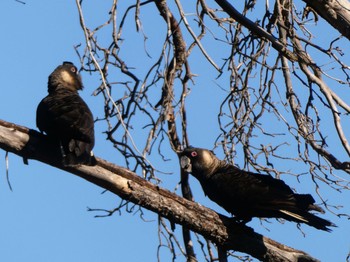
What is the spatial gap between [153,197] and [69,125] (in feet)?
2.53

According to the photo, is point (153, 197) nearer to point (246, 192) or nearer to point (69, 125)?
point (69, 125)

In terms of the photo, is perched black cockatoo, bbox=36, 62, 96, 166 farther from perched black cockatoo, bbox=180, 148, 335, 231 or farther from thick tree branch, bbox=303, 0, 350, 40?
thick tree branch, bbox=303, 0, 350, 40

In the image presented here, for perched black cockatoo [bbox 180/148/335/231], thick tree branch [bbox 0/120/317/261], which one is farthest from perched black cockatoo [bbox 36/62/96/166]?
perched black cockatoo [bbox 180/148/335/231]

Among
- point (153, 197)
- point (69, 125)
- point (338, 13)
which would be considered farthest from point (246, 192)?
point (338, 13)

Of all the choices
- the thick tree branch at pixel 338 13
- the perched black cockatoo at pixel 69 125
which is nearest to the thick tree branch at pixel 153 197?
the perched black cockatoo at pixel 69 125

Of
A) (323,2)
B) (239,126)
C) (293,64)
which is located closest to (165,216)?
(239,126)

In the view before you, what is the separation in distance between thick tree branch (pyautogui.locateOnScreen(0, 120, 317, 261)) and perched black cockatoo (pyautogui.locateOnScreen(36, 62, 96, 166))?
88mm

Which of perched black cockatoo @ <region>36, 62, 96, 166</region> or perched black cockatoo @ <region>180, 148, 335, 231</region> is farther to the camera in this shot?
perched black cockatoo @ <region>180, 148, 335, 231</region>

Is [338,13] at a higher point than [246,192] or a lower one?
higher

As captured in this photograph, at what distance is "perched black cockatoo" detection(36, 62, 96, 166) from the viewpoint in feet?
14.3

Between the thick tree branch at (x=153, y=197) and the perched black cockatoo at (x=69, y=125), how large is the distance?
0.09 meters

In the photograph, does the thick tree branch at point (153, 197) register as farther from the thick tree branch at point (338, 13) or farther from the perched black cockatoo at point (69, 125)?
the thick tree branch at point (338, 13)

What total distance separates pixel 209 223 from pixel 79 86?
76.4 inches

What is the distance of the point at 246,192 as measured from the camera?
17.6 ft
